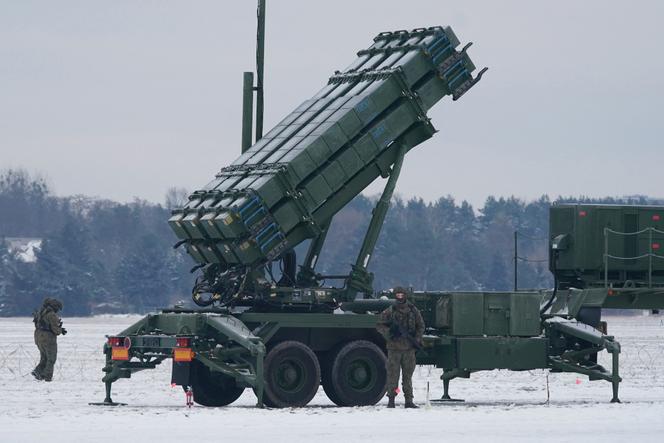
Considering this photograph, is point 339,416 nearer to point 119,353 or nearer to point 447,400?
point 447,400

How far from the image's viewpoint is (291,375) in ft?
79.2

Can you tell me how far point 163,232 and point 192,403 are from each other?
128 meters

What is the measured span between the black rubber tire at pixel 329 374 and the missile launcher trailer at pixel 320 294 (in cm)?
3

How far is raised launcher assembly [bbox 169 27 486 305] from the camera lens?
24.3 meters

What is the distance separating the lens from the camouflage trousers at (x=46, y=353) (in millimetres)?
29859

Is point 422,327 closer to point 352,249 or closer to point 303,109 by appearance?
point 303,109

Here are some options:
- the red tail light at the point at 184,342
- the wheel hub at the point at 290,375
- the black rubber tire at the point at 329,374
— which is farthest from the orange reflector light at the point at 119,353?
the black rubber tire at the point at 329,374

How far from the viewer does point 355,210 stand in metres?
138

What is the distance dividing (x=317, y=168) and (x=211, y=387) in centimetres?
361

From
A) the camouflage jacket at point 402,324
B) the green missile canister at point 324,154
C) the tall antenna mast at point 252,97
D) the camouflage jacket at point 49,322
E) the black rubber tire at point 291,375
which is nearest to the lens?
the black rubber tire at point 291,375

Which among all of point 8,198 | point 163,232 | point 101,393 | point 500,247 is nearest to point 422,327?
point 101,393

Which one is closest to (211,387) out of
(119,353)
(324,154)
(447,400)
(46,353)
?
(119,353)

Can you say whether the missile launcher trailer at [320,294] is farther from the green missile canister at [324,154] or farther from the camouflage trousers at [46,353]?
the camouflage trousers at [46,353]

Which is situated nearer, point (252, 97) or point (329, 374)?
point (329, 374)
